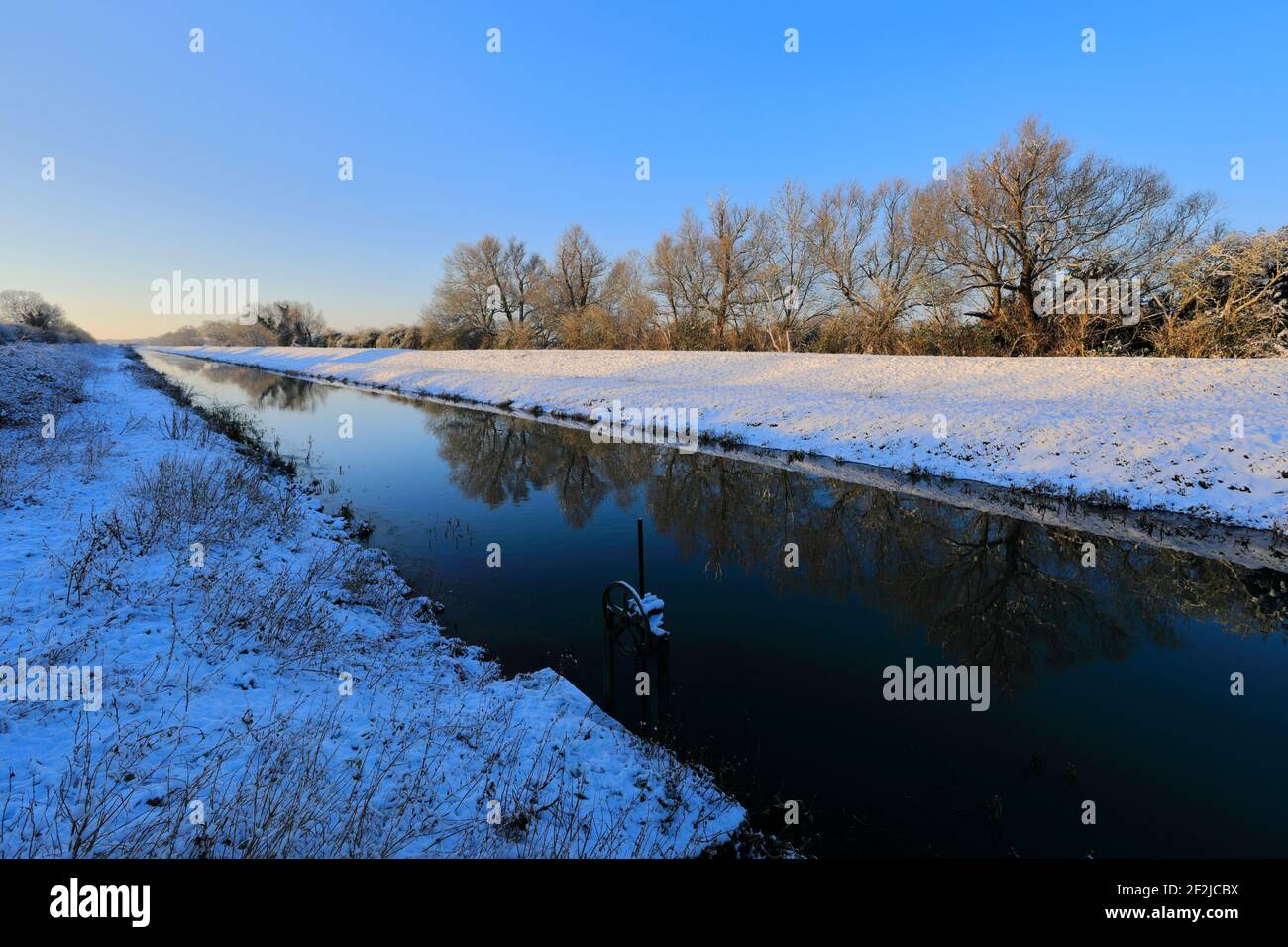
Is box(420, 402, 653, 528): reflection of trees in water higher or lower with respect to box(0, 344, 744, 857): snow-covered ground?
higher

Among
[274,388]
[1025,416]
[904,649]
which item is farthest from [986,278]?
[274,388]

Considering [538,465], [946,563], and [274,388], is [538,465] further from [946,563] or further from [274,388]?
[274,388]

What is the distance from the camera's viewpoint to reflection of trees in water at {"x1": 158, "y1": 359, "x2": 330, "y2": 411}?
35328 mm

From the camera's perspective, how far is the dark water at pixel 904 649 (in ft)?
15.9

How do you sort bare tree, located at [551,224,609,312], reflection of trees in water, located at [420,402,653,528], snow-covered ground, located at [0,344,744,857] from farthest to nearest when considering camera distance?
bare tree, located at [551,224,609,312]
reflection of trees in water, located at [420,402,653,528]
snow-covered ground, located at [0,344,744,857]

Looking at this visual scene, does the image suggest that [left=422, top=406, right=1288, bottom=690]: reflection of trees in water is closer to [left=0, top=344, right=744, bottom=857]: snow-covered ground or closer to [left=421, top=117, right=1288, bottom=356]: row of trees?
[left=0, top=344, right=744, bottom=857]: snow-covered ground

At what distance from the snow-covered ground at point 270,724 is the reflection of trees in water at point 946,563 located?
5462 millimetres

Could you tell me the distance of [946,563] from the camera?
1037cm

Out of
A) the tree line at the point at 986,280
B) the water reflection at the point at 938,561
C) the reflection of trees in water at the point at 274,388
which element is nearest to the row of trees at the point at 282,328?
the reflection of trees in water at the point at 274,388

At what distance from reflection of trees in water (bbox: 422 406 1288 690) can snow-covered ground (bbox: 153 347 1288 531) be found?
3210 mm

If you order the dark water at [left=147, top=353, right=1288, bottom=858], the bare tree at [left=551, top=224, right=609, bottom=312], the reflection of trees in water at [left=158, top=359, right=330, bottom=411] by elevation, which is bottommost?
the dark water at [left=147, top=353, right=1288, bottom=858]

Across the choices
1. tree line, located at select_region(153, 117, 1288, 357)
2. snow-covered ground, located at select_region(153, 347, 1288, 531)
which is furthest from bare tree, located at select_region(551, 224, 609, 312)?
snow-covered ground, located at select_region(153, 347, 1288, 531)

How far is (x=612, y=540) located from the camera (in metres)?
11.9
